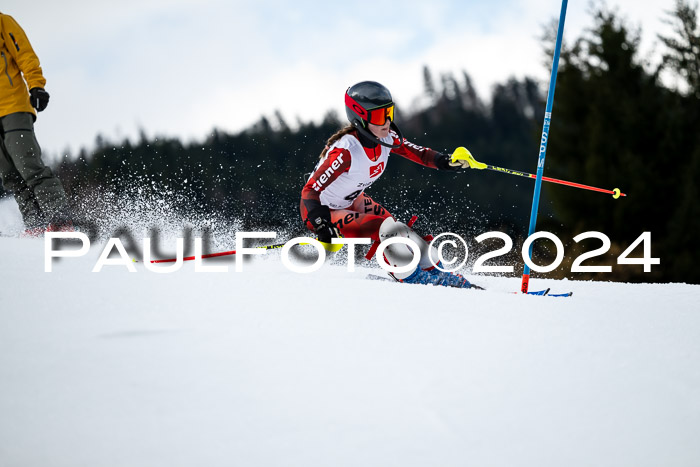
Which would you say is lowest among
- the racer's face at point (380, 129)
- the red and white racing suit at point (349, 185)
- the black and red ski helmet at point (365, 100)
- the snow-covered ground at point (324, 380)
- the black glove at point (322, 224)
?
the snow-covered ground at point (324, 380)

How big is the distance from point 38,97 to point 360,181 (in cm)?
263

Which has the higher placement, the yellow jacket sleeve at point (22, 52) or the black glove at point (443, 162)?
the yellow jacket sleeve at point (22, 52)

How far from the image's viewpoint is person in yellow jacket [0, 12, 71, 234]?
4676mm

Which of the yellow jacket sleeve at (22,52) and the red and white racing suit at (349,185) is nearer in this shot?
the red and white racing suit at (349,185)

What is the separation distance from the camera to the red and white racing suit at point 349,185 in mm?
3938

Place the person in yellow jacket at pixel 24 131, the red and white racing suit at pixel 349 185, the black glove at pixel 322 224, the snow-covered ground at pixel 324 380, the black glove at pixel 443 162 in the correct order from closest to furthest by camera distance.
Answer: the snow-covered ground at pixel 324 380
the black glove at pixel 322 224
the red and white racing suit at pixel 349 185
the black glove at pixel 443 162
the person in yellow jacket at pixel 24 131

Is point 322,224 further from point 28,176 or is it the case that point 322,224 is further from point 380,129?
point 28,176

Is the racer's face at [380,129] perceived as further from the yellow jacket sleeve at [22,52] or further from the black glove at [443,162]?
the yellow jacket sleeve at [22,52]

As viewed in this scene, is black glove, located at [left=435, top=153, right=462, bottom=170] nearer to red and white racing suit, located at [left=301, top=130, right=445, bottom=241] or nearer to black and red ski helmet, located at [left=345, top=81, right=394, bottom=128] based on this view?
red and white racing suit, located at [left=301, top=130, right=445, bottom=241]

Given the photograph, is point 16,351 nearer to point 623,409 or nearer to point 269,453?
point 269,453

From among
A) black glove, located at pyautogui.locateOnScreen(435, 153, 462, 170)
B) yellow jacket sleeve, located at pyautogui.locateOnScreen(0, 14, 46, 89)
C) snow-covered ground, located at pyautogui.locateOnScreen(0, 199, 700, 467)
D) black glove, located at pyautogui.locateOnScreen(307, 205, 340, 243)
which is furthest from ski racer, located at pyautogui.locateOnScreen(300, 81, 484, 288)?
yellow jacket sleeve, located at pyautogui.locateOnScreen(0, 14, 46, 89)

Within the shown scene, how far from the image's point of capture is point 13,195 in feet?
16.4

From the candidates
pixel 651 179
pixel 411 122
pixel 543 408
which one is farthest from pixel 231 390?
pixel 411 122

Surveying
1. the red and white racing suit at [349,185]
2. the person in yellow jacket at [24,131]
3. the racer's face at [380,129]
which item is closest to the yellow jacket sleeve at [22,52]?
the person in yellow jacket at [24,131]
